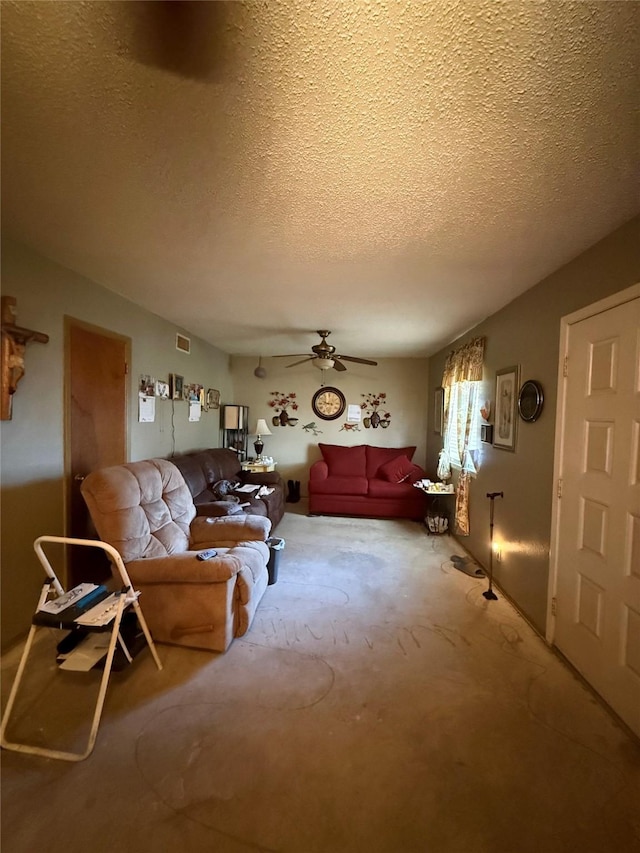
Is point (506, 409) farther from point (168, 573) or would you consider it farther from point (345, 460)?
point (345, 460)

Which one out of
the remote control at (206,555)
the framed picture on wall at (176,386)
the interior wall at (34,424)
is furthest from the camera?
the framed picture on wall at (176,386)

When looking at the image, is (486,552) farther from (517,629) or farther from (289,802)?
(289,802)

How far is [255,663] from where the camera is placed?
6.32 feet

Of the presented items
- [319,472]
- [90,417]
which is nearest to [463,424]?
[319,472]

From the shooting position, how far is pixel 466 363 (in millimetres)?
3580

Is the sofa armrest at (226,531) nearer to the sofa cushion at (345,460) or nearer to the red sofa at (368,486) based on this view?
the red sofa at (368,486)

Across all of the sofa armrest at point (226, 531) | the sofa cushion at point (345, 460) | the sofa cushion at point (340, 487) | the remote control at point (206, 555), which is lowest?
the sofa cushion at point (340, 487)

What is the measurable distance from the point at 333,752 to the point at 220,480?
2.96m

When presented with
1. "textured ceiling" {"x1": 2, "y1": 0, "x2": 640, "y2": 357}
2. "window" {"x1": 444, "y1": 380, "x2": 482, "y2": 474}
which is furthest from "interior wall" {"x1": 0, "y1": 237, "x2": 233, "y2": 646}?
"window" {"x1": 444, "y1": 380, "x2": 482, "y2": 474}

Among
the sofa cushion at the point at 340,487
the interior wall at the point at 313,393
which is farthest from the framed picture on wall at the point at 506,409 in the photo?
the interior wall at the point at 313,393

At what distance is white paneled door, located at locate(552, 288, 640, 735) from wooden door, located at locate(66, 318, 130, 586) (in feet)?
10.6

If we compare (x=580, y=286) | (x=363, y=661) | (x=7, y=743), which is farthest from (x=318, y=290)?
(x=7, y=743)

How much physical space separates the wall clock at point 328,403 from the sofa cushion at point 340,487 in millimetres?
1230

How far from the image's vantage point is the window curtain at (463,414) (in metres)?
3.40
